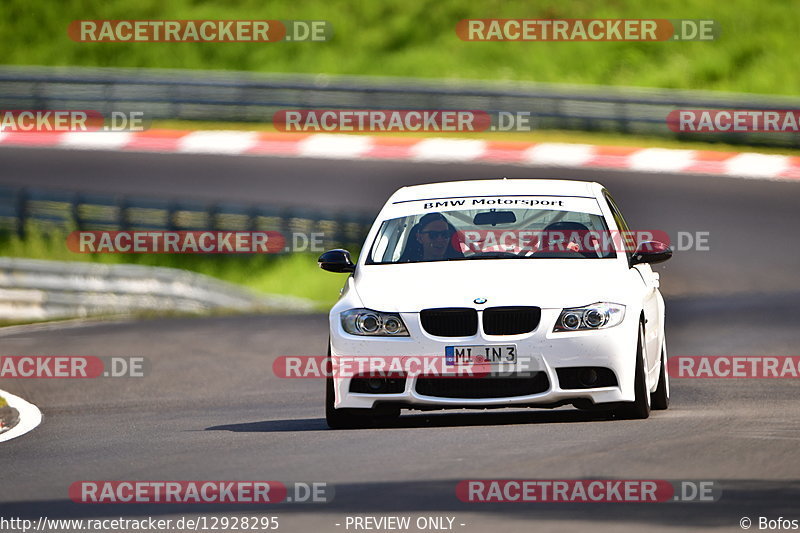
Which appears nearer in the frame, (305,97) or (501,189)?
(501,189)

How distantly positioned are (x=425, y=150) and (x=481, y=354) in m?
18.3

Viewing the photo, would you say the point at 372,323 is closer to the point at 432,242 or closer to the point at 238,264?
the point at 432,242

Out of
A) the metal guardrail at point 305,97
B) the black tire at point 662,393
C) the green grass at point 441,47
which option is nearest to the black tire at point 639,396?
the black tire at point 662,393

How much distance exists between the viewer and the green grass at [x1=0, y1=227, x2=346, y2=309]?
2539 centimetres

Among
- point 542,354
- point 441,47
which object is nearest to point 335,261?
point 542,354

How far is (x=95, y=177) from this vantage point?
28.2 meters

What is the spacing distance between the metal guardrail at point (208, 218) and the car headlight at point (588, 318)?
14721 millimetres

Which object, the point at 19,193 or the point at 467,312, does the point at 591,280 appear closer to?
the point at 467,312

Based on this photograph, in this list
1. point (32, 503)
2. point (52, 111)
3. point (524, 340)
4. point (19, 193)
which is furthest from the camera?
point (52, 111)

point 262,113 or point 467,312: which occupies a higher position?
point 262,113

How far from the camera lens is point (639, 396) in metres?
10.3

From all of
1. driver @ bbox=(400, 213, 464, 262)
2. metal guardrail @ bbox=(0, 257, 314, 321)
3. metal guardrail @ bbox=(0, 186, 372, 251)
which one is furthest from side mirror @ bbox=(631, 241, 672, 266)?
metal guardrail @ bbox=(0, 186, 372, 251)

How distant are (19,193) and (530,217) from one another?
49.7ft

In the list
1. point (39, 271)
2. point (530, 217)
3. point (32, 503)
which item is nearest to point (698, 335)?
point (530, 217)
